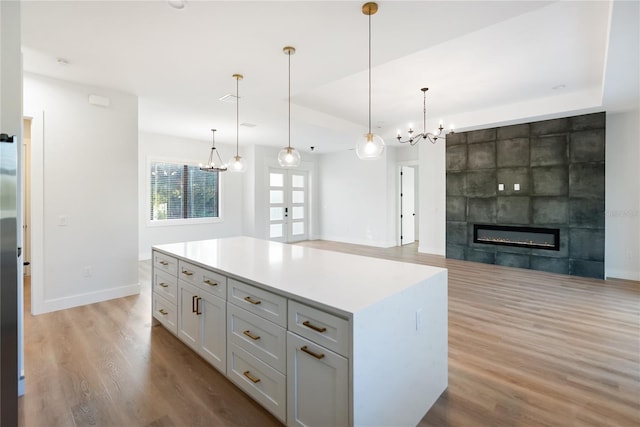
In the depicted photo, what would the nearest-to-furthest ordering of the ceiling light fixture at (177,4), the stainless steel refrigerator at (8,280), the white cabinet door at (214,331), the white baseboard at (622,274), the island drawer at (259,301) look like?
the stainless steel refrigerator at (8,280), the island drawer at (259,301), the white cabinet door at (214,331), the ceiling light fixture at (177,4), the white baseboard at (622,274)

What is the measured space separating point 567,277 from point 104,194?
282 inches

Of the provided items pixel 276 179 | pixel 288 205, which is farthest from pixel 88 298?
pixel 288 205

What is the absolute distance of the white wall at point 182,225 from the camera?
260 inches

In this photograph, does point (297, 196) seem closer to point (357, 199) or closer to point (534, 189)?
point (357, 199)

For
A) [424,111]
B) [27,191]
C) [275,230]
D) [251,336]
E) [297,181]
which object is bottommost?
[251,336]

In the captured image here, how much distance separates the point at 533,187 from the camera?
5465 millimetres

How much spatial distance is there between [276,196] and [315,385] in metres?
7.34

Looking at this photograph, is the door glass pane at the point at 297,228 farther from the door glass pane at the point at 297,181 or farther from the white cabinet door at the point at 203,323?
the white cabinet door at the point at 203,323

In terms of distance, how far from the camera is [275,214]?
28.1ft

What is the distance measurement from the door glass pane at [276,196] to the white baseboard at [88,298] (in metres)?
4.61

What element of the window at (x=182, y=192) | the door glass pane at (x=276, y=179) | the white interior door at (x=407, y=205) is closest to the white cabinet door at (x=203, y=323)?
the window at (x=182, y=192)

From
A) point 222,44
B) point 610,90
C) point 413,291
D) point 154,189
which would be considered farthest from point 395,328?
point 154,189

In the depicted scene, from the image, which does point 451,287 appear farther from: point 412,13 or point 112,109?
point 112,109

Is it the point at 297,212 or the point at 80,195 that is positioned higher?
the point at 80,195
